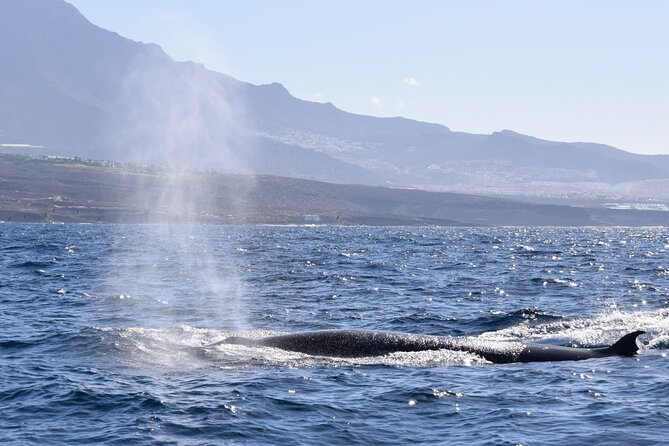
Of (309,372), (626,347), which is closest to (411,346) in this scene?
(309,372)

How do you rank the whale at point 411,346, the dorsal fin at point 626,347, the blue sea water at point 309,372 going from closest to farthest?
the blue sea water at point 309,372, the whale at point 411,346, the dorsal fin at point 626,347

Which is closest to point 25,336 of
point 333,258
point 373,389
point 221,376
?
point 221,376

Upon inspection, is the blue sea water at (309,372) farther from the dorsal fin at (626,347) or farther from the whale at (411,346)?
the whale at (411,346)

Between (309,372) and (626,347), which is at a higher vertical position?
(626,347)

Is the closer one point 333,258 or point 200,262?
point 200,262

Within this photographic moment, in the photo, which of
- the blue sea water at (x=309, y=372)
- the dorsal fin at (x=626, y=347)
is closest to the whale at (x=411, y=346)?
the dorsal fin at (x=626, y=347)

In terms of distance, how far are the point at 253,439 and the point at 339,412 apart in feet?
8.49

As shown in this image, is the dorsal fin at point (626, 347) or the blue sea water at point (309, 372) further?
the dorsal fin at point (626, 347)

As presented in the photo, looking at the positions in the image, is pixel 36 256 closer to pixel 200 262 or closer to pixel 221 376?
pixel 200 262

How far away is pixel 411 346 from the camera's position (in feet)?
84.2

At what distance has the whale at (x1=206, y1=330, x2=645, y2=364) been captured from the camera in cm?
2514

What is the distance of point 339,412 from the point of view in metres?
18.5

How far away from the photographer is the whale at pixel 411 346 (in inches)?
990

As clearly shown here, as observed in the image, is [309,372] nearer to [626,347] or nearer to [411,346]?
[411,346]
